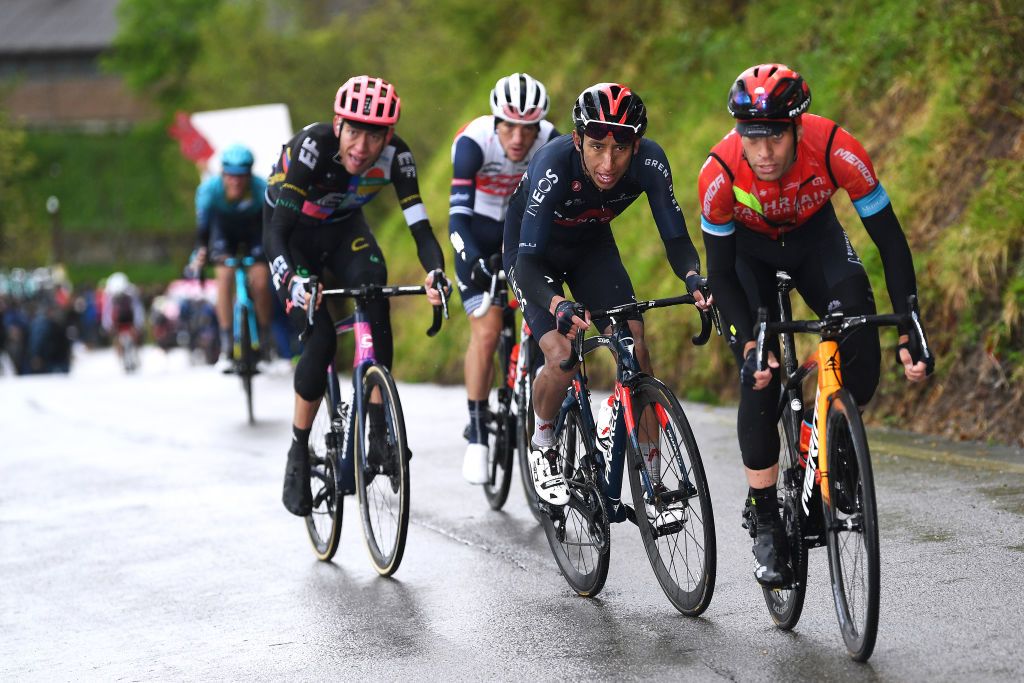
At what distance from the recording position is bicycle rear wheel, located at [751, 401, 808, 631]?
4.96 m

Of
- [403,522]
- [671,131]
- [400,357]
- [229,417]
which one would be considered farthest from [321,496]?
[400,357]

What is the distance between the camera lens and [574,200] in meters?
5.88

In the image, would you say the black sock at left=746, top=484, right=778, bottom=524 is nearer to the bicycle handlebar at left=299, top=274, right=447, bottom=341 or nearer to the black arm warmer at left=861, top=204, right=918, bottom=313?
the black arm warmer at left=861, top=204, right=918, bottom=313

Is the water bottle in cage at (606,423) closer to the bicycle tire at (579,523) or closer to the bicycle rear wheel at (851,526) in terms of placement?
the bicycle tire at (579,523)

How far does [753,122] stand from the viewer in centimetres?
485

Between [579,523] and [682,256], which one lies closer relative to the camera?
[682,256]

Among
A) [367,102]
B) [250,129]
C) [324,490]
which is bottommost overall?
[324,490]

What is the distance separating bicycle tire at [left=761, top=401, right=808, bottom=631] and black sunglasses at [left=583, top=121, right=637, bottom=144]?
1.22 metres

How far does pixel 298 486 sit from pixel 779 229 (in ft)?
9.91

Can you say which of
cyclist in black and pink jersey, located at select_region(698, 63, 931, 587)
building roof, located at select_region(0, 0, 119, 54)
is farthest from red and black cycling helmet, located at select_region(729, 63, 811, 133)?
building roof, located at select_region(0, 0, 119, 54)

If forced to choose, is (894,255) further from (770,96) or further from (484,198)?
(484,198)

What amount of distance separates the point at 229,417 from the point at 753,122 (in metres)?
9.95

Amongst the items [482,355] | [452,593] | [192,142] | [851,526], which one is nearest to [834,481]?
[851,526]

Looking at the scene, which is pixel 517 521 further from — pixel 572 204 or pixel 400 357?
pixel 400 357
